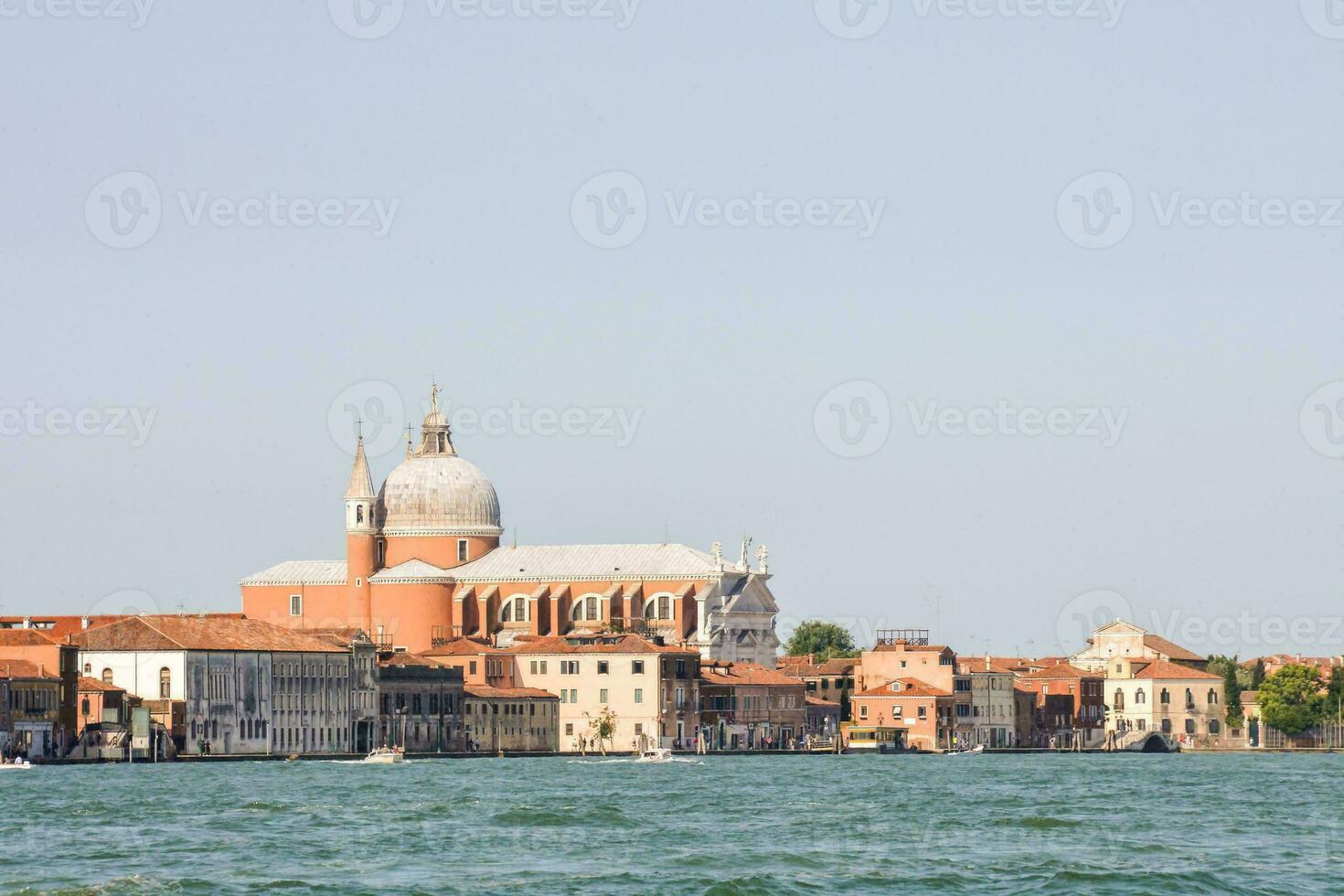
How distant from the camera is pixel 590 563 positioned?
12625 centimetres

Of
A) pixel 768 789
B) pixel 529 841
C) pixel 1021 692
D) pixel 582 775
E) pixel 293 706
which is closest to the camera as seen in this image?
pixel 529 841

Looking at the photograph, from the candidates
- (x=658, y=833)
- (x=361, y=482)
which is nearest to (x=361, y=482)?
(x=361, y=482)

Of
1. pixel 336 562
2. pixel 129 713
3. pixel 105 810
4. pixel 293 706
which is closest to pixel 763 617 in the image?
pixel 336 562

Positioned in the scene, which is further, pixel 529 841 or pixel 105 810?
pixel 105 810

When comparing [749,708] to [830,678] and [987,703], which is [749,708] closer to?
[830,678]

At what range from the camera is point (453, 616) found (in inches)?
4894

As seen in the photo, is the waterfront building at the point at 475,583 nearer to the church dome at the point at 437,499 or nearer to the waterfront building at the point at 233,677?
the church dome at the point at 437,499

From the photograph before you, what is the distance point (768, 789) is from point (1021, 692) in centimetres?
5990

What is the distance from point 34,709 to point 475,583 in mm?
33302

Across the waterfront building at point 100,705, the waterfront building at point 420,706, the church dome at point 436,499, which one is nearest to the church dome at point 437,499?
the church dome at point 436,499

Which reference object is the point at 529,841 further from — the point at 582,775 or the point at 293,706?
the point at 293,706

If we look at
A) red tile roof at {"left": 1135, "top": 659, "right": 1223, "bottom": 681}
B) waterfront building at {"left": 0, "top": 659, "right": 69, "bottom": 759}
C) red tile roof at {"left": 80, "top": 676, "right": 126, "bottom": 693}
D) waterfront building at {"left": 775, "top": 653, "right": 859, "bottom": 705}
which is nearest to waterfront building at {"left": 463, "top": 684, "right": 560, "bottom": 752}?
red tile roof at {"left": 80, "top": 676, "right": 126, "bottom": 693}

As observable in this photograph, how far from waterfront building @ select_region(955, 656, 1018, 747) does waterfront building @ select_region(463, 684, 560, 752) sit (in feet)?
66.5

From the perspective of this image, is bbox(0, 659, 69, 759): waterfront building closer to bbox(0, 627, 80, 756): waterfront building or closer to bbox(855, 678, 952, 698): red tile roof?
bbox(0, 627, 80, 756): waterfront building
